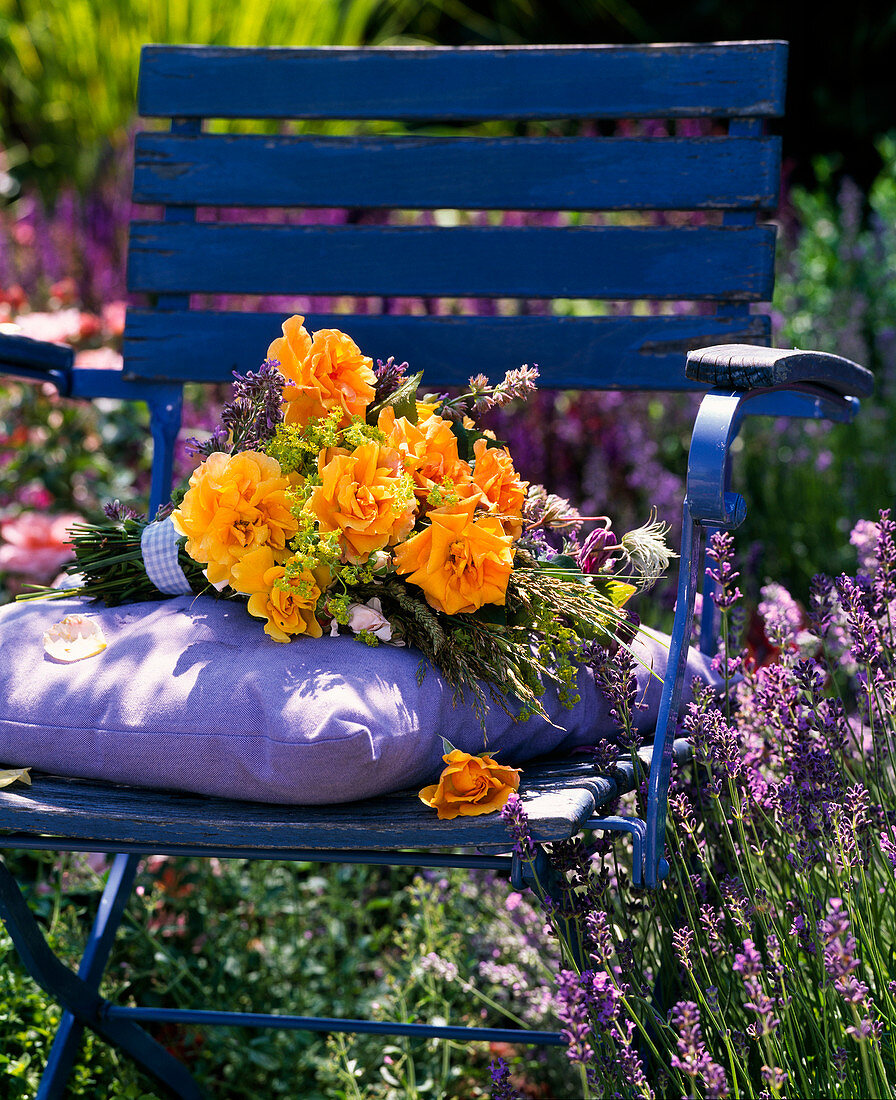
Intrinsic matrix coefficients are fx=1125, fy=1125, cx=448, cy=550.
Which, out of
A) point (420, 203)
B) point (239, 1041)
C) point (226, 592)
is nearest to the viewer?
point (226, 592)

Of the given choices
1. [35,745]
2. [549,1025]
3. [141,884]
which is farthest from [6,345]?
[549,1025]

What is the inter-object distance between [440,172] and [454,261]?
0.46ft

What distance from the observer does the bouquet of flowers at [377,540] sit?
1069 mm

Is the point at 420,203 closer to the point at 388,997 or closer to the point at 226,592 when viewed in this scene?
the point at 226,592

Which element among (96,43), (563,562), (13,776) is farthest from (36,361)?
(96,43)

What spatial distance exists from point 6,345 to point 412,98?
2.34ft

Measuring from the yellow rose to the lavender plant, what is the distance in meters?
0.37

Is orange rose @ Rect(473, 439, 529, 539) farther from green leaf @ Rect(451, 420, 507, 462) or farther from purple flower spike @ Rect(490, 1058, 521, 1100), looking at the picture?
purple flower spike @ Rect(490, 1058, 521, 1100)

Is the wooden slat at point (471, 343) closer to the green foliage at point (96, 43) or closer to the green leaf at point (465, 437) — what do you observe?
the green leaf at point (465, 437)

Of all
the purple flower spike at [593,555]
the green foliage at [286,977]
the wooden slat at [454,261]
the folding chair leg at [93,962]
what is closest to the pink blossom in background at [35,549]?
the green foliage at [286,977]

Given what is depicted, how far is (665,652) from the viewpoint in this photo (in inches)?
50.8

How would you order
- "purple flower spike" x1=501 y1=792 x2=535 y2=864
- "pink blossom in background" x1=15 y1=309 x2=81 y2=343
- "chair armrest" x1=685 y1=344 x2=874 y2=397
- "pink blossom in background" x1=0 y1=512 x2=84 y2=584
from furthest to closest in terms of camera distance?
"pink blossom in background" x1=15 y1=309 x2=81 y2=343, "pink blossom in background" x1=0 y1=512 x2=84 y2=584, "chair armrest" x1=685 y1=344 x2=874 y2=397, "purple flower spike" x1=501 y1=792 x2=535 y2=864

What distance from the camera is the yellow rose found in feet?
3.54

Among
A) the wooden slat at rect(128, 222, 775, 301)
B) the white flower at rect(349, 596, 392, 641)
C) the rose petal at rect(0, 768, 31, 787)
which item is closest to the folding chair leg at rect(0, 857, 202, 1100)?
the rose petal at rect(0, 768, 31, 787)
